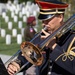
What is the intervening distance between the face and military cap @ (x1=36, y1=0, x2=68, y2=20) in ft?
0.16

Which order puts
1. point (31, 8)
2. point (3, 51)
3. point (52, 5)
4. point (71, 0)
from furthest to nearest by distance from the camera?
point (31, 8), point (71, 0), point (3, 51), point (52, 5)

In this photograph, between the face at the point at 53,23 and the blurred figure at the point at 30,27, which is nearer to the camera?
the face at the point at 53,23

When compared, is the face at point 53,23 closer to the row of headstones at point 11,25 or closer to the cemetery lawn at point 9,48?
the cemetery lawn at point 9,48

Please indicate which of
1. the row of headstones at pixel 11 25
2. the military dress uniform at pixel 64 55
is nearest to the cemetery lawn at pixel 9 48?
the row of headstones at pixel 11 25

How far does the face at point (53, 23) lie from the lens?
333 cm

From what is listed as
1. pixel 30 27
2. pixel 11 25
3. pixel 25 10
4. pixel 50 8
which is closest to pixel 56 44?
pixel 50 8

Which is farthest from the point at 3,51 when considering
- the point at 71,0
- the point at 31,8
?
the point at 31,8

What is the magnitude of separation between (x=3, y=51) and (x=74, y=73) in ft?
31.3

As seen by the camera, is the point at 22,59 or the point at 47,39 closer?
the point at 47,39

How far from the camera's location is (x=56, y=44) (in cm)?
321

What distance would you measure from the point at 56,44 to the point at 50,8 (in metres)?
0.51

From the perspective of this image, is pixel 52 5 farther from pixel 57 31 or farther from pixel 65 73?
pixel 65 73

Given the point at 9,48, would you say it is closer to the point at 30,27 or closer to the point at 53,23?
the point at 30,27

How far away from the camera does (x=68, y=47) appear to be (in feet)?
10.7
